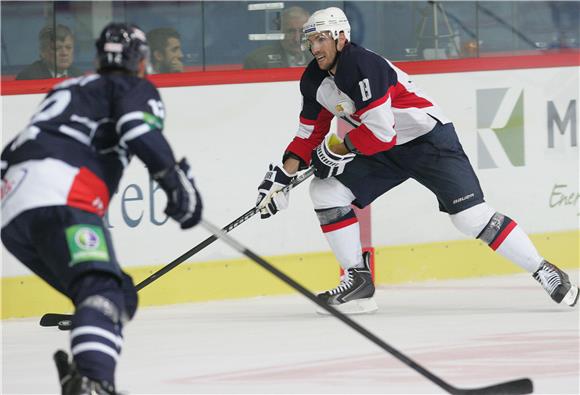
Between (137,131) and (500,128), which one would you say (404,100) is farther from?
(137,131)

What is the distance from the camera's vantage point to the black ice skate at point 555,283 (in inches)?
232

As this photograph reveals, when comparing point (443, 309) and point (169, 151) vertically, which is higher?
point (169, 151)

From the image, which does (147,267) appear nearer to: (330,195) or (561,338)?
(330,195)

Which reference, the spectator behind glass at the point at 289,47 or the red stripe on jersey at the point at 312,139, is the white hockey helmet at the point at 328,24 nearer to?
the red stripe on jersey at the point at 312,139

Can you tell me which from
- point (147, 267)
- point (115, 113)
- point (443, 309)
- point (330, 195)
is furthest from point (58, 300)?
point (115, 113)

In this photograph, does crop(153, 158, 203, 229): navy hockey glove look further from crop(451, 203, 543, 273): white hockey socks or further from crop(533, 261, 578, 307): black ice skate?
crop(533, 261, 578, 307): black ice skate

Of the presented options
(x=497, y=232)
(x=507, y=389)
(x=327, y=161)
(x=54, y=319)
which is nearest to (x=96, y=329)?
(x=507, y=389)

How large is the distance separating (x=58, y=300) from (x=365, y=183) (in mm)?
1248

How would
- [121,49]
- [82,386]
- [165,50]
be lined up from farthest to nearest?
[165,50]
[121,49]
[82,386]

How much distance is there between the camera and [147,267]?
6.26 m

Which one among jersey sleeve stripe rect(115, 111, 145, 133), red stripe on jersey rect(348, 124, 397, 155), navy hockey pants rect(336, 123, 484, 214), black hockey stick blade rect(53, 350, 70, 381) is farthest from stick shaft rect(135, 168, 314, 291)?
jersey sleeve stripe rect(115, 111, 145, 133)

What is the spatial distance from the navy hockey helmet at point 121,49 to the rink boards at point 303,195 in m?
1.98

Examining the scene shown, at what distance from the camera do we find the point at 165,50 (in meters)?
6.50

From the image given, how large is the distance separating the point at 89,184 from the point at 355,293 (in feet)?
7.58
